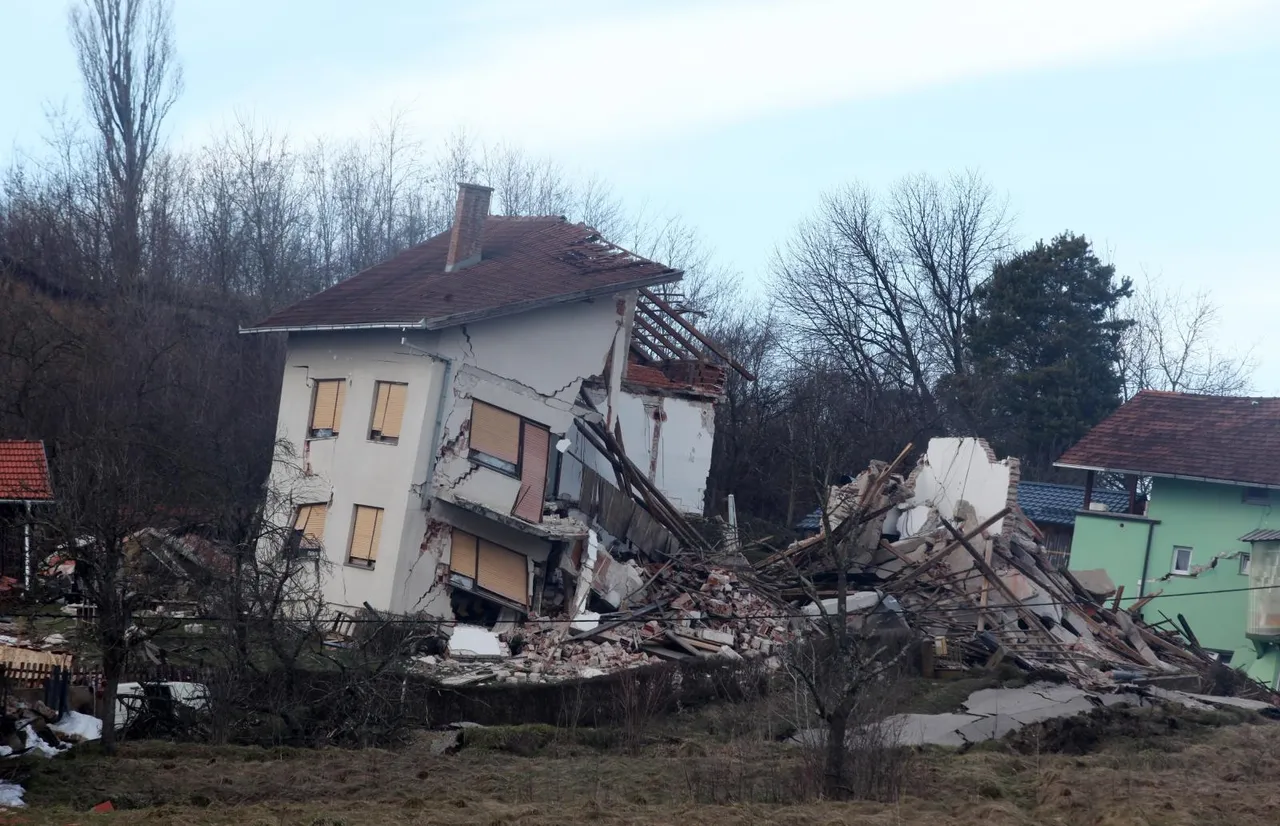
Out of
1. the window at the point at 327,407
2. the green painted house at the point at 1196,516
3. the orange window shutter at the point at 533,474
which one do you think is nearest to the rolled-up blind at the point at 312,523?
the window at the point at 327,407

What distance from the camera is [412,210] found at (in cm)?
5312

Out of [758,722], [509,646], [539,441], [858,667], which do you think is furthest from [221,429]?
[858,667]

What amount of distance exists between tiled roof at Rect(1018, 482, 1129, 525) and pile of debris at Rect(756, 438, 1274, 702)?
1135 centimetres

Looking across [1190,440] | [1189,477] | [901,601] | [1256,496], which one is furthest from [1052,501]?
[901,601]

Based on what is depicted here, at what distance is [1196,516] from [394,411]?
21.2 meters

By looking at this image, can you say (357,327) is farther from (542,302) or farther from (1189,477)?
(1189,477)

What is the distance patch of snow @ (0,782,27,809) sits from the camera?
13164 mm

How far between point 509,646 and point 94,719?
757 centimetres

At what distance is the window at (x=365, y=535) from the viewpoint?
83.3ft

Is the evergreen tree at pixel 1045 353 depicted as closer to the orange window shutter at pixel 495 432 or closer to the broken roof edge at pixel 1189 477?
the broken roof edge at pixel 1189 477

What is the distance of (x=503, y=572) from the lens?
83.9 feet

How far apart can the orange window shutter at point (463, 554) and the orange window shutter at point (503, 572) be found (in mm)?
142

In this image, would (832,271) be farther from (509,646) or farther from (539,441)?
(509,646)

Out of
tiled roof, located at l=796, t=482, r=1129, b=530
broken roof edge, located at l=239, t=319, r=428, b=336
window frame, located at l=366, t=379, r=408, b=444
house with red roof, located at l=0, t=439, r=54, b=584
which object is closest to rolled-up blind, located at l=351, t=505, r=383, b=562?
window frame, located at l=366, t=379, r=408, b=444
